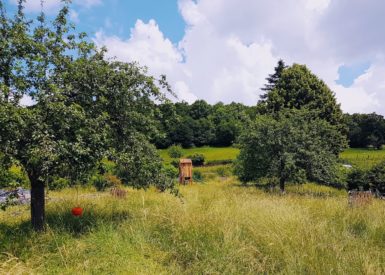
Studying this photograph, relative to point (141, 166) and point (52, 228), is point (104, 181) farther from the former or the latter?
point (141, 166)

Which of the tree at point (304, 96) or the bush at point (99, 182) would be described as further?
the tree at point (304, 96)

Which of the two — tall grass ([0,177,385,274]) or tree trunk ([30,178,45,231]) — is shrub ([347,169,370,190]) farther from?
tree trunk ([30,178,45,231])

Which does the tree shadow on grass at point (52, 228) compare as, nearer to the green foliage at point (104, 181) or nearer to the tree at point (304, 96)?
the green foliage at point (104, 181)

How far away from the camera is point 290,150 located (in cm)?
1439

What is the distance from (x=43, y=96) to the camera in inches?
236

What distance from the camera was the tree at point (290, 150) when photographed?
14.1 meters

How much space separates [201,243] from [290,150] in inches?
368

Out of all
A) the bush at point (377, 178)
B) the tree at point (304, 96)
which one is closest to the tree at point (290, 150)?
the bush at point (377, 178)

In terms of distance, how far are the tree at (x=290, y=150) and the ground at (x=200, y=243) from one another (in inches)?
236

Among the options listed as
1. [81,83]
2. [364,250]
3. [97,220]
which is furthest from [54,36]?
[364,250]

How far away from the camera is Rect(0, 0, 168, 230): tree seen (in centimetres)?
552

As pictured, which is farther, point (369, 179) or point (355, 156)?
A: point (355, 156)

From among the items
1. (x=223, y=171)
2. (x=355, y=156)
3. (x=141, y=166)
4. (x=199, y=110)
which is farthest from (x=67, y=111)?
(x=199, y=110)

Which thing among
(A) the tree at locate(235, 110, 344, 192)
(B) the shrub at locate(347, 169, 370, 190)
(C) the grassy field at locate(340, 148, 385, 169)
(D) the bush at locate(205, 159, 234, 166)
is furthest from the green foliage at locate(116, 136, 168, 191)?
(D) the bush at locate(205, 159, 234, 166)
